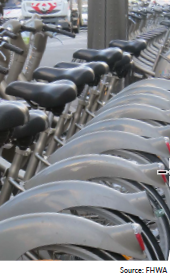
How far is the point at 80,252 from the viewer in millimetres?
1736

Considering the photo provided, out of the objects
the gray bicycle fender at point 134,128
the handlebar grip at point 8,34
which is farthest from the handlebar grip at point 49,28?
the gray bicycle fender at point 134,128

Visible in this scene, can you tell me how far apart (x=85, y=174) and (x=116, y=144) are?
357mm

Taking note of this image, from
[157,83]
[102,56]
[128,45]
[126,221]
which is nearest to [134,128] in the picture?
[126,221]

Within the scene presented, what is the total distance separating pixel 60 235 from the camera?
5.65 feet

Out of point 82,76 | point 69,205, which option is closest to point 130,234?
point 69,205

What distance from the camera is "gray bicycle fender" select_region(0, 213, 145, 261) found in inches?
67.2

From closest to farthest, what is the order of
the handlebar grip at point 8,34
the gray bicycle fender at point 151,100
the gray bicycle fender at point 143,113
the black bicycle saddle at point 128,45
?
1. the gray bicycle fender at point 143,113
2. the gray bicycle fender at point 151,100
3. the handlebar grip at point 8,34
4. the black bicycle saddle at point 128,45

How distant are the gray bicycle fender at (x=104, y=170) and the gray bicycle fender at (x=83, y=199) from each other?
0.25 metres

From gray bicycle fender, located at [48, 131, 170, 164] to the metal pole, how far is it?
3.84 m

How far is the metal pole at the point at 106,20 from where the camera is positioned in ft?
20.1

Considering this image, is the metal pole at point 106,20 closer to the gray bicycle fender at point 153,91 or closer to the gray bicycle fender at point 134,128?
the gray bicycle fender at point 153,91

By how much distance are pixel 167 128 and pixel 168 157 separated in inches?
9.0

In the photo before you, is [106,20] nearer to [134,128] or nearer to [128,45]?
[128,45]

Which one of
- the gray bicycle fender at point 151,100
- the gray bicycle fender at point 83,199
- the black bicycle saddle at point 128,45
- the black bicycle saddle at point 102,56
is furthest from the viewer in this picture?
the black bicycle saddle at point 128,45
